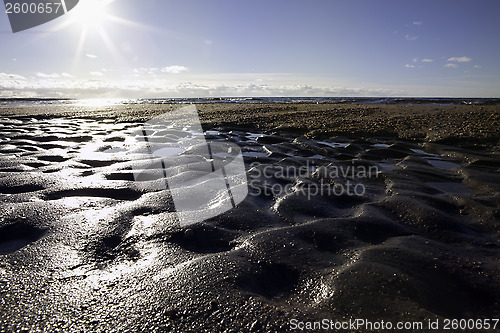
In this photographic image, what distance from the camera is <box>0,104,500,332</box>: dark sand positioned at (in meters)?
1.83

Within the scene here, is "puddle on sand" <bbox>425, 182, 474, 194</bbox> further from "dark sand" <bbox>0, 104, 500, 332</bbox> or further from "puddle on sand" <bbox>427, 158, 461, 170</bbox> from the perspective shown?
"puddle on sand" <bbox>427, 158, 461, 170</bbox>

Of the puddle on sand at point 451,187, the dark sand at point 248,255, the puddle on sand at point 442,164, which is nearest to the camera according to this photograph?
the dark sand at point 248,255

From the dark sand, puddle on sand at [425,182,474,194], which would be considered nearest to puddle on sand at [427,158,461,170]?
the dark sand

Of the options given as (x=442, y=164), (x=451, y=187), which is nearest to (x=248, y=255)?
(x=451, y=187)

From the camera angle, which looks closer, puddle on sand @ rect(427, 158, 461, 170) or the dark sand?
the dark sand

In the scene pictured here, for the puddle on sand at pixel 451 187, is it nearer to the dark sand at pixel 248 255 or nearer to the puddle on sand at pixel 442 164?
the dark sand at pixel 248 255

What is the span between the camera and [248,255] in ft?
8.23

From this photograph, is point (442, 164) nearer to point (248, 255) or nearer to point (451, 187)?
point (451, 187)

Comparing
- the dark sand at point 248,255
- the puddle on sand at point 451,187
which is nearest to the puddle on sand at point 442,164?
the dark sand at point 248,255

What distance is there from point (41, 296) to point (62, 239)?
0.90 m

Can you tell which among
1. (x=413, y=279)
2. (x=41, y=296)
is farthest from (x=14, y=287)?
(x=413, y=279)

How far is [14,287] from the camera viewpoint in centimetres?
205

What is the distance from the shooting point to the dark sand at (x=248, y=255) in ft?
6.02

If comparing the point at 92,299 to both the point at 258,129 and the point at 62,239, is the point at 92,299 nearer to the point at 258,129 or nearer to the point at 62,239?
the point at 62,239
